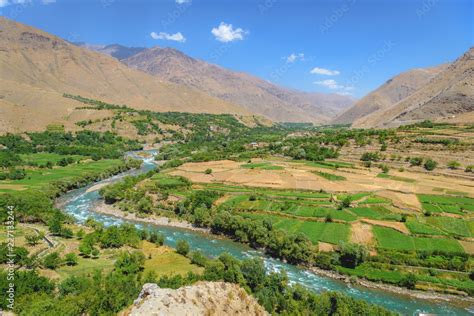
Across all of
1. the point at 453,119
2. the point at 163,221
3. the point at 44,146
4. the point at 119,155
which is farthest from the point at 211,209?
the point at 453,119

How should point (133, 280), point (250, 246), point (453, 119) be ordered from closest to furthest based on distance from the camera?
point (133, 280), point (250, 246), point (453, 119)

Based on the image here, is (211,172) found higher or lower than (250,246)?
higher

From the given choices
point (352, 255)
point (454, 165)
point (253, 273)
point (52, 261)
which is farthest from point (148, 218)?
point (454, 165)

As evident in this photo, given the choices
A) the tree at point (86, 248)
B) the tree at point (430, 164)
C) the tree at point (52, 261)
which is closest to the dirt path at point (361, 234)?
the tree at point (86, 248)

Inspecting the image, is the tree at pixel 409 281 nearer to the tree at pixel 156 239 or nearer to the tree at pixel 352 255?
the tree at pixel 352 255

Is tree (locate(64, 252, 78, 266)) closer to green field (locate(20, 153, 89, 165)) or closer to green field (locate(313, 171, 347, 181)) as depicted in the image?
green field (locate(313, 171, 347, 181))

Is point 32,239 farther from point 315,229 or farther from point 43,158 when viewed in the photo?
point 43,158

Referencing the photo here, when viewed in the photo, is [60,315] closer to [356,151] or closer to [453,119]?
[356,151]
